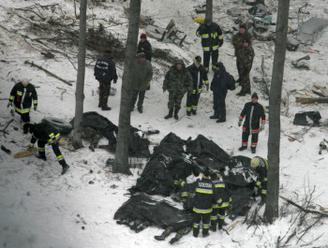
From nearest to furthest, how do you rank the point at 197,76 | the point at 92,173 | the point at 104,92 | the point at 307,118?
the point at 92,173 → the point at 104,92 → the point at 197,76 → the point at 307,118

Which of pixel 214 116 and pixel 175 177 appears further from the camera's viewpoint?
pixel 214 116

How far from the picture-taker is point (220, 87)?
15594 millimetres

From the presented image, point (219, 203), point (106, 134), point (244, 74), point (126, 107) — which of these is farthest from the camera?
point (244, 74)

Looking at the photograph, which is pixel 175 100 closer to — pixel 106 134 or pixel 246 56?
pixel 106 134

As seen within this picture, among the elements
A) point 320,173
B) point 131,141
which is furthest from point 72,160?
point 320,173

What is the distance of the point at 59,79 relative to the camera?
655 inches

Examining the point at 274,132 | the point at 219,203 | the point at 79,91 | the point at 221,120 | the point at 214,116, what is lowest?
the point at 219,203

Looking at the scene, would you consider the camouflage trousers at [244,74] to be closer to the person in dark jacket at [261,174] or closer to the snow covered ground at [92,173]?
the snow covered ground at [92,173]

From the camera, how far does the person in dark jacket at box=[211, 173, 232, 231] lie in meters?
10.8

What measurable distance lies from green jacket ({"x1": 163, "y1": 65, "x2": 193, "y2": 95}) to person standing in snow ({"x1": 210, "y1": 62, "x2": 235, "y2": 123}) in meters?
0.87

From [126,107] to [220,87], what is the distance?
442 centimetres

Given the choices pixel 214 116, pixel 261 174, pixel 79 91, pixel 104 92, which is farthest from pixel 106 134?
pixel 261 174

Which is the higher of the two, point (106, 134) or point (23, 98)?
point (23, 98)

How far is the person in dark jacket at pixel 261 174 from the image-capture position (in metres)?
11.8
